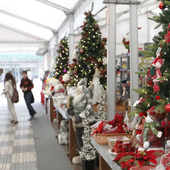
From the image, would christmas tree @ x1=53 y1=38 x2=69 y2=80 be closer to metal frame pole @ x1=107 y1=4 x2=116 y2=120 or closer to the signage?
metal frame pole @ x1=107 y1=4 x2=116 y2=120

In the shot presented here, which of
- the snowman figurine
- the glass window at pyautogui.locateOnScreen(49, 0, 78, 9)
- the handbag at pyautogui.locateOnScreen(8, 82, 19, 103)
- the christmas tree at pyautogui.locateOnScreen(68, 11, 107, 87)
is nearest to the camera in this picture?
the snowman figurine

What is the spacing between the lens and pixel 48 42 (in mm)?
15898

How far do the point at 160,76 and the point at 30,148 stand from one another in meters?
3.95

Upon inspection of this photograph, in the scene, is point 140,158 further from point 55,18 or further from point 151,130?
point 55,18

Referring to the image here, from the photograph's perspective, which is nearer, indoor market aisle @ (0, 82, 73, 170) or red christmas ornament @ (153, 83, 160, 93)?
red christmas ornament @ (153, 83, 160, 93)

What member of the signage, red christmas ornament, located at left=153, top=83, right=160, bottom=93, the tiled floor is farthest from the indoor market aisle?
the signage

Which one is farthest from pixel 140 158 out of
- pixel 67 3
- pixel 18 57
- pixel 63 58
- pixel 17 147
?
pixel 18 57

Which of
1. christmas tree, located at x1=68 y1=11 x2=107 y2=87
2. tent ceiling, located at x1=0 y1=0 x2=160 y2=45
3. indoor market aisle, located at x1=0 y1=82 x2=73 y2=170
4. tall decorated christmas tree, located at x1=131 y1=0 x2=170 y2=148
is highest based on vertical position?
tent ceiling, located at x1=0 y1=0 x2=160 y2=45

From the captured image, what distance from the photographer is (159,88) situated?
7.77 feet

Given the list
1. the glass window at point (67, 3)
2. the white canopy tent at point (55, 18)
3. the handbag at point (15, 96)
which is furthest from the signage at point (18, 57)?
the glass window at point (67, 3)

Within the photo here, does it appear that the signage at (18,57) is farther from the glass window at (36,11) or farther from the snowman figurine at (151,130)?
the snowman figurine at (151,130)

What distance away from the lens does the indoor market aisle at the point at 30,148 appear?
4723 millimetres

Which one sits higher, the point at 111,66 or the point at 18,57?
the point at 18,57

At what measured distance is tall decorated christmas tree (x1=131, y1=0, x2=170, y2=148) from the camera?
230 centimetres
